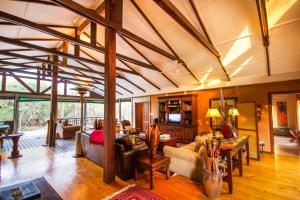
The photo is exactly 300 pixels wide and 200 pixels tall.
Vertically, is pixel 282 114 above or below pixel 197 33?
below

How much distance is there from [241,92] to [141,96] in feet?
17.4

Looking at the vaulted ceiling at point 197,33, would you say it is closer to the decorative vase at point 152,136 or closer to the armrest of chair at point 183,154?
the decorative vase at point 152,136

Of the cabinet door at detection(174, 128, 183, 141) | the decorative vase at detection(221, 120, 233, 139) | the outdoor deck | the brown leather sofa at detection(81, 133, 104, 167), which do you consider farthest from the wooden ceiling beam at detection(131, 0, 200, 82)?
the outdoor deck

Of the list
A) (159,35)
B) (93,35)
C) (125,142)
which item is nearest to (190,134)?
(125,142)

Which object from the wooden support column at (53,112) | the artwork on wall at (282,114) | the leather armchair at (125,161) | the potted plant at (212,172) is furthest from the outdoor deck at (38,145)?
the artwork on wall at (282,114)

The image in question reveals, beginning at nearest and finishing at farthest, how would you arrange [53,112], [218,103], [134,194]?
1. [134,194]
2. [218,103]
3. [53,112]

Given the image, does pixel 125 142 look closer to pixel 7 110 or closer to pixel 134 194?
pixel 134 194

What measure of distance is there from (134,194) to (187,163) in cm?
123

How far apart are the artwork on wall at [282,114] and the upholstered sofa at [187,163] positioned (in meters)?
7.59

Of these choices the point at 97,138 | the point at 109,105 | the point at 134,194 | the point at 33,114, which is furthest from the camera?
the point at 33,114

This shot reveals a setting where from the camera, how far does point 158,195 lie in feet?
7.98

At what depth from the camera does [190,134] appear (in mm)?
6148

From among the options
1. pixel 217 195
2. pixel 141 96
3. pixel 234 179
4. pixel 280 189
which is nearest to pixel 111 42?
pixel 217 195

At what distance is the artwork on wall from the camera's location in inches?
309
